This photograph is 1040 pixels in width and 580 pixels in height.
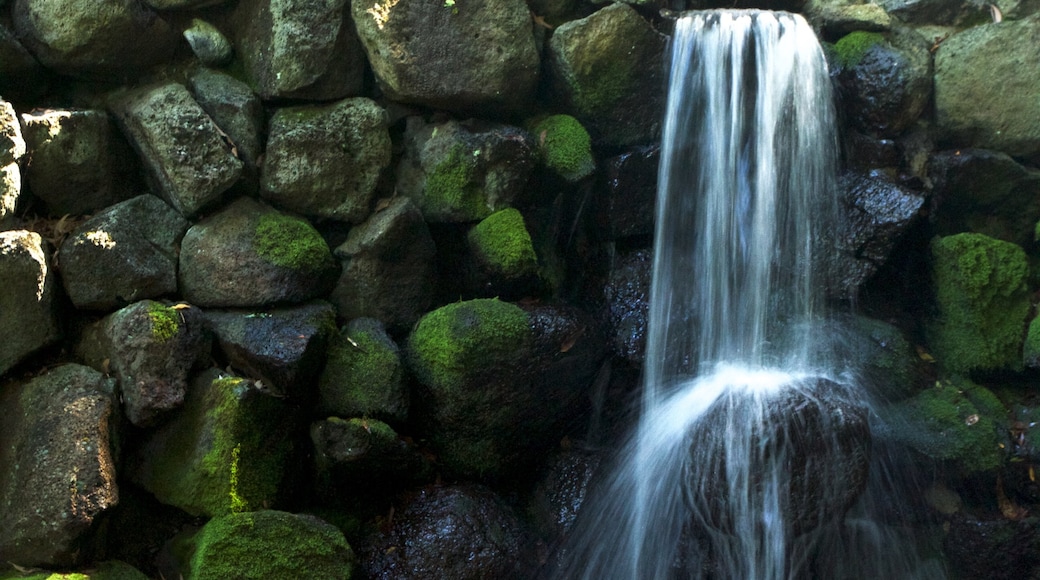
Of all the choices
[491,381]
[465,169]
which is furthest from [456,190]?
[491,381]

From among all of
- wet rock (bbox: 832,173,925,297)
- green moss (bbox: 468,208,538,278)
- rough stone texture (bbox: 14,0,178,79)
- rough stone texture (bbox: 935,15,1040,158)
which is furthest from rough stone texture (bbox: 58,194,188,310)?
rough stone texture (bbox: 935,15,1040,158)

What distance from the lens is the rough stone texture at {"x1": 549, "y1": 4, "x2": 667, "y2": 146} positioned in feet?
16.4

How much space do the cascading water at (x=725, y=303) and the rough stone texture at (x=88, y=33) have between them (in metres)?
3.42

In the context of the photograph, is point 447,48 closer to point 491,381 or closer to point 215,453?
point 491,381

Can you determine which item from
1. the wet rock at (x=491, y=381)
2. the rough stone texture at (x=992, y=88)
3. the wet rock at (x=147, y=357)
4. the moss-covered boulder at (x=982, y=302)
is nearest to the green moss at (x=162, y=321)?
the wet rock at (x=147, y=357)

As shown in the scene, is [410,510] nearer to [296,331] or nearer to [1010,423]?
[296,331]

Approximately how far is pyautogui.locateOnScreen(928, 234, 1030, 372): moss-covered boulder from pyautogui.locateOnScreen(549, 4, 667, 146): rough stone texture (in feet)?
7.26

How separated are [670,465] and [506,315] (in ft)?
4.28

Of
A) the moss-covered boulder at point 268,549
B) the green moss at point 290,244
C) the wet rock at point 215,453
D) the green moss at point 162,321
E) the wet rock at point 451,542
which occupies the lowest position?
the wet rock at point 451,542

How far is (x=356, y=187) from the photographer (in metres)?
4.75

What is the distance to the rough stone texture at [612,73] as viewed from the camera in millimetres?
5004

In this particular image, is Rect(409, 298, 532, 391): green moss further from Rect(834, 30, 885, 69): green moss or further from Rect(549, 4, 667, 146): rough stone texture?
Rect(834, 30, 885, 69): green moss

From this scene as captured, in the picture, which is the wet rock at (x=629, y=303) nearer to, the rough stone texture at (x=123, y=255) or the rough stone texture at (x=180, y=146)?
the rough stone texture at (x=180, y=146)

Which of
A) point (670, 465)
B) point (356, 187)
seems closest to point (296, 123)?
point (356, 187)
